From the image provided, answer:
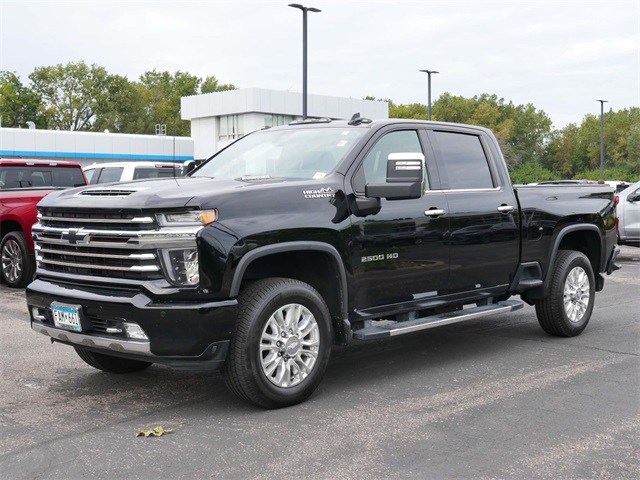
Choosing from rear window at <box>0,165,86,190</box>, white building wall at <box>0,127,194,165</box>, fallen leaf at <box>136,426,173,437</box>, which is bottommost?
fallen leaf at <box>136,426,173,437</box>

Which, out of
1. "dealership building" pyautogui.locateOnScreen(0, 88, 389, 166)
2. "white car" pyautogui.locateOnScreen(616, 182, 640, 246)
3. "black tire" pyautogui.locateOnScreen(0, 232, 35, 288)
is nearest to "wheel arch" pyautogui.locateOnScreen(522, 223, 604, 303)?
"black tire" pyautogui.locateOnScreen(0, 232, 35, 288)

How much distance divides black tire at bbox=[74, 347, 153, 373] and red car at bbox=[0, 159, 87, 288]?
572cm

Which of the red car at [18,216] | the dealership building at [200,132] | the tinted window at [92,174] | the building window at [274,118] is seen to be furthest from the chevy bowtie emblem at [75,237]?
the building window at [274,118]

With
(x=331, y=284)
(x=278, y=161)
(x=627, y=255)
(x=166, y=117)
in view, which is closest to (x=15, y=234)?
(x=278, y=161)

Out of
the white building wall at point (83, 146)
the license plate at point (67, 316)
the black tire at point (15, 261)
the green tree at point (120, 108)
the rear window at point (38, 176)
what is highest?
the green tree at point (120, 108)

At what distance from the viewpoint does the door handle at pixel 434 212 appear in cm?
661

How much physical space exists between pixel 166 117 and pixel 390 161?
10576 centimetres

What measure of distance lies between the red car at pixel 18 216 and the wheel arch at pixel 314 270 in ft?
22.9

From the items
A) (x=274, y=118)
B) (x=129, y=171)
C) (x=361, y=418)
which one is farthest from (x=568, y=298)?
(x=274, y=118)

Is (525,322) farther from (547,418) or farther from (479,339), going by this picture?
(547,418)

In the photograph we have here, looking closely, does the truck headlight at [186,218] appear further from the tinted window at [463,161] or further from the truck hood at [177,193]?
the tinted window at [463,161]

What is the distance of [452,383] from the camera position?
20.9ft

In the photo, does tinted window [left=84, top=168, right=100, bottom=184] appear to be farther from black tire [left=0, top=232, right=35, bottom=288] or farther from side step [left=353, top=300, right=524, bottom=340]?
side step [left=353, top=300, right=524, bottom=340]

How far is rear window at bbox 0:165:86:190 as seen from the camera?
12.7 metres
